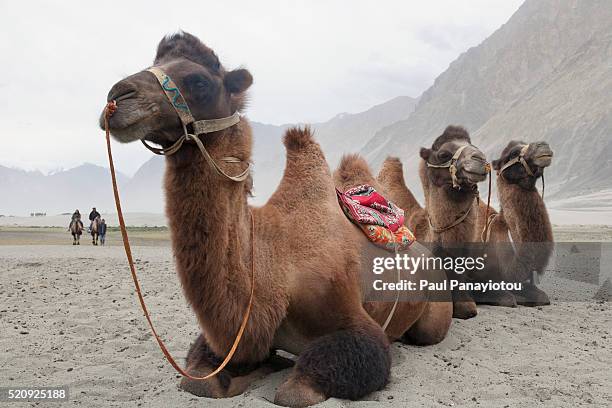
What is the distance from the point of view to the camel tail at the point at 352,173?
5.04 meters

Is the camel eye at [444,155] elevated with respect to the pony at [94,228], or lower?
elevated

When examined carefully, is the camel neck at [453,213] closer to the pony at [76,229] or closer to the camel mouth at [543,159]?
the camel mouth at [543,159]

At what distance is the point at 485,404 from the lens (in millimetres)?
3416

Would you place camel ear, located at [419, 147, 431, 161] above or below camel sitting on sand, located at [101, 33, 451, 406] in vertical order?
above

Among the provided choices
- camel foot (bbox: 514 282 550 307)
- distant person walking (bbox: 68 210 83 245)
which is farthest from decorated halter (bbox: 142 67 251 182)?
distant person walking (bbox: 68 210 83 245)

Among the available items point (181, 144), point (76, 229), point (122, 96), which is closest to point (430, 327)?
point (181, 144)

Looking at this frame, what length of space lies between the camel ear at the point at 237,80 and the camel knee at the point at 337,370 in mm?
1512

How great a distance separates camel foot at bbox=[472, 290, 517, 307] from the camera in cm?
678

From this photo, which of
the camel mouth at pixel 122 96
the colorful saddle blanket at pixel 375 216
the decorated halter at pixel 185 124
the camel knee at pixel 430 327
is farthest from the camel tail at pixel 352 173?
the camel mouth at pixel 122 96

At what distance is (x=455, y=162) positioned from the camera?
6.07 metres

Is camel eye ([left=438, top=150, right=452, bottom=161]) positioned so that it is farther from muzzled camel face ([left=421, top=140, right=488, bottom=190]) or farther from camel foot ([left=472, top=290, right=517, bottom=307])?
camel foot ([left=472, top=290, right=517, bottom=307])

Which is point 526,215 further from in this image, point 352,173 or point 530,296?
point 352,173

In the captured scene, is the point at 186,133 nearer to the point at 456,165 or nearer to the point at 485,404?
the point at 485,404

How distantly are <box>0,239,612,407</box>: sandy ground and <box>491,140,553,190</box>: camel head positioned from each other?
153 centimetres
